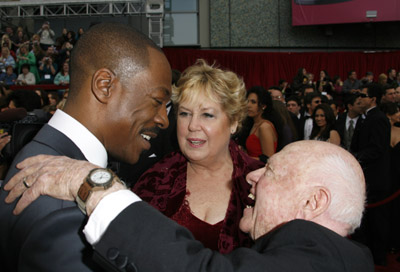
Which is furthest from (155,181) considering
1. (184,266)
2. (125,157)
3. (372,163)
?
(372,163)

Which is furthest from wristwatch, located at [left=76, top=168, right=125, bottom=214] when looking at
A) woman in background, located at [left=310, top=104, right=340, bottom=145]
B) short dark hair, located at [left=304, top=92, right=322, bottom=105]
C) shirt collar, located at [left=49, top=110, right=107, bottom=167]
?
short dark hair, located at [left=304, top=92, right=322, bottom=105]

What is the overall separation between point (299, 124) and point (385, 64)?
339 inches

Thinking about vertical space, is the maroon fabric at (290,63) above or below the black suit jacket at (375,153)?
above

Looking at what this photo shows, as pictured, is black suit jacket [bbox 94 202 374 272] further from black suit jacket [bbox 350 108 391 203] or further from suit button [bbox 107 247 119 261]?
black suit jacket [bbox 350 108 391 203]

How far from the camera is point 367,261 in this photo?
1.12 metres

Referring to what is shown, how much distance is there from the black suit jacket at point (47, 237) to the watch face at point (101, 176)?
9 cm

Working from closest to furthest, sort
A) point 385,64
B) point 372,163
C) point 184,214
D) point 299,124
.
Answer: point 184,214, point 372,163, point 299,124, point 385,64

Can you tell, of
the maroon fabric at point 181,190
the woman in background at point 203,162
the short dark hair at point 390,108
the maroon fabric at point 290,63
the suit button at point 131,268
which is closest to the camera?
the suit button at point 131,268

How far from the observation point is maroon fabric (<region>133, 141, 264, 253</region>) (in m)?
2.14

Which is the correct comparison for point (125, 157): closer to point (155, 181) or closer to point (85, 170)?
point (85, 170)

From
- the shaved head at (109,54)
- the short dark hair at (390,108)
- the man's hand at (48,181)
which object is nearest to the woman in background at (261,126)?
the short dark hair at (390,108)

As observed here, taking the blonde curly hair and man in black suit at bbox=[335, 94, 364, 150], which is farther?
man in black suit at bbox=[335, 94, 364, 150]

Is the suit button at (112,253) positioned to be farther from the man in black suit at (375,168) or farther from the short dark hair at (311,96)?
the short dark hair at (311,96)

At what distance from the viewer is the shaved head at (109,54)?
4.26ft
